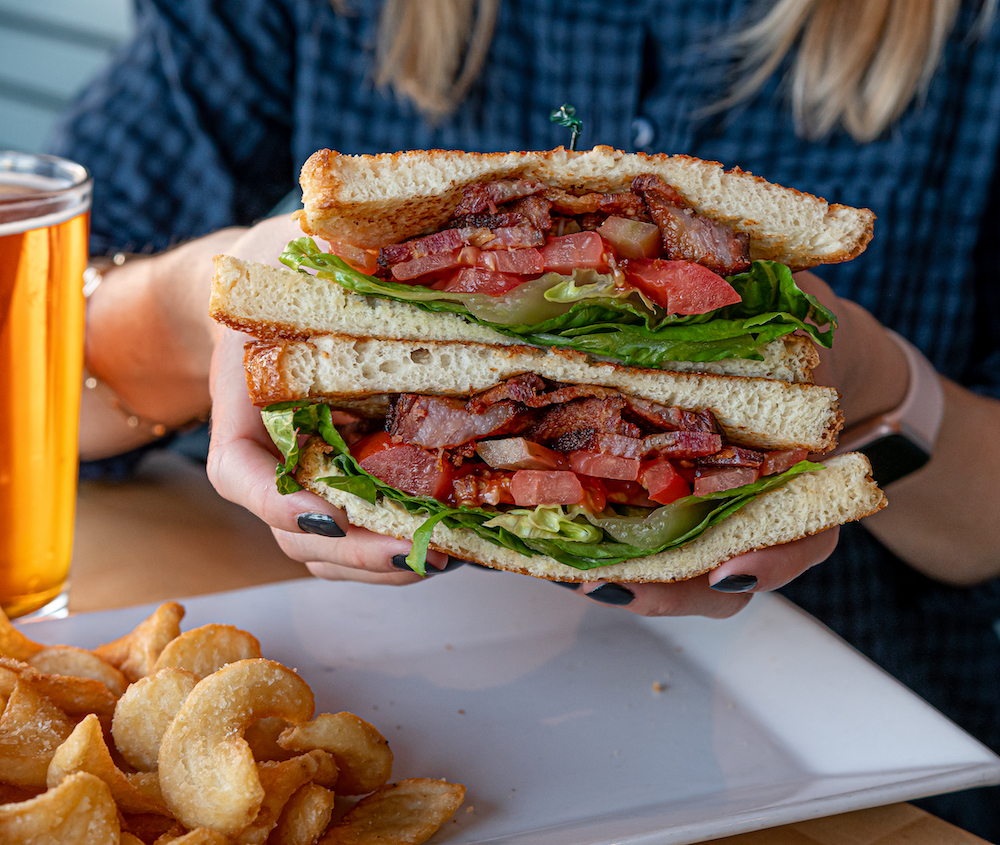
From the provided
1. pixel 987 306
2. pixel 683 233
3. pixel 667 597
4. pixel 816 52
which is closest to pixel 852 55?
pixel 816 52

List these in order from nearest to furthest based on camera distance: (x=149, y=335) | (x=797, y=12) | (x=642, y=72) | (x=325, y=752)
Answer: (x=325, y=752) → (x=149, y=335) → (x=797, y=12) → (x=642, y=72)

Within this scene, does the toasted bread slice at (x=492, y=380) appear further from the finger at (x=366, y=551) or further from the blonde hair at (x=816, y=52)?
the blonde hair at (x=816, y=52)

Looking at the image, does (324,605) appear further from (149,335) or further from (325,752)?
(149,335)

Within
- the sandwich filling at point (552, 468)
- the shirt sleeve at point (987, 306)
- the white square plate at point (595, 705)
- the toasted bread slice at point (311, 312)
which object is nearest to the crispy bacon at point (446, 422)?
the sandwich filling at point (552, 468)

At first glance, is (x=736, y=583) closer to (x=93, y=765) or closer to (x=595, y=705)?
(x=595, y=705)

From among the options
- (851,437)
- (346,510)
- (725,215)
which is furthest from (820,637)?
(346,510)

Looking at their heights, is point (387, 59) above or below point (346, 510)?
above
